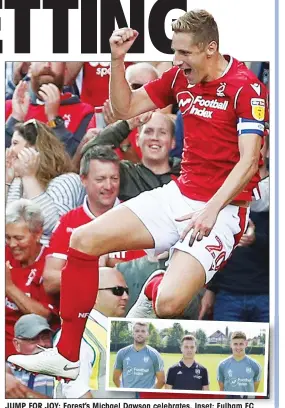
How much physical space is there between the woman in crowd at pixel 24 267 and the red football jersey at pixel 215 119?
1.95ft

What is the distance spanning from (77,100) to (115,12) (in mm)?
368

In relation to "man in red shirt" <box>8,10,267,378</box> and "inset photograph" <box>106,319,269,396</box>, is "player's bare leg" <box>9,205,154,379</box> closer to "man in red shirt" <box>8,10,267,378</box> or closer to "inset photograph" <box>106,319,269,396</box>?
"man in red shirt" <box>8,10,267,378</box>

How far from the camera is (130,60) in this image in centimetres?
477

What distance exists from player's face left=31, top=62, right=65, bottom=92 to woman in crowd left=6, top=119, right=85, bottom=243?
158mm

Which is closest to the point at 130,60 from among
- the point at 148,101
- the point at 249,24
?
the point at 148,101

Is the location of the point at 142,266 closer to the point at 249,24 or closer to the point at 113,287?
the point at 113,287

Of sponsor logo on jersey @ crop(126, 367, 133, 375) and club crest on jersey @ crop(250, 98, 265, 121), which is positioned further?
sponsor logo on jersey @ crop(126, 367, 133, 375)

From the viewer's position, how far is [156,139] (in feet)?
15.7

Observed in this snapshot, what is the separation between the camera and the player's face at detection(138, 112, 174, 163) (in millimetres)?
4797

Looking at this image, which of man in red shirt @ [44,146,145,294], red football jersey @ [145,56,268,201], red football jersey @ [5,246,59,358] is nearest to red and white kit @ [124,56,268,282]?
red football jersey @ [145,56,268,201]

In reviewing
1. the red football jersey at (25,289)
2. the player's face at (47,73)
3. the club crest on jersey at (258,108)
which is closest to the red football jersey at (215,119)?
the club crest on jersey at (258,108)

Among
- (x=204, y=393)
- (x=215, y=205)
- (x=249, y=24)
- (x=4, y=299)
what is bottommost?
(x=204, y=393)

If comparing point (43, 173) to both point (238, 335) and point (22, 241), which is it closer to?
point (22, 241)

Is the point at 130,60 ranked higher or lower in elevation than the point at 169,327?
higher
